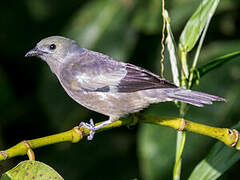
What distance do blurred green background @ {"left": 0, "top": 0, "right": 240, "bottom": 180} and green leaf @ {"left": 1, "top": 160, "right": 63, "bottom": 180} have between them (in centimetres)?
183

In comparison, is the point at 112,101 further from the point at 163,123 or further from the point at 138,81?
the point at 163,123

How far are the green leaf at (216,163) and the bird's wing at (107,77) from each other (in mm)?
798

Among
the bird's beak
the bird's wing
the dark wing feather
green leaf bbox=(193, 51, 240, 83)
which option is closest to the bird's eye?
the bird's beak

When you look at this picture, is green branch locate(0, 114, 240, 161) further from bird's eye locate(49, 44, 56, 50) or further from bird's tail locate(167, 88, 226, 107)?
bird's eye locate(49, 44, 56, 50)

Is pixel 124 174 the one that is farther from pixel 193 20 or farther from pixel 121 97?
pixel 193 20

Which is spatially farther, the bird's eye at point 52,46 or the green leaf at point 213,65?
the bird's eye at point 52,46

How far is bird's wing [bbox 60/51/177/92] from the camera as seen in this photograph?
12.8ft

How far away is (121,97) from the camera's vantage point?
4.00m

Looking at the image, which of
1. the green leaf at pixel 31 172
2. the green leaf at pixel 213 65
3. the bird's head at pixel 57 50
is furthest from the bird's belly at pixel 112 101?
the green leaf at pixel 31 172

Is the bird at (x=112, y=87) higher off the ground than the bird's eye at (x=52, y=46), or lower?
lower

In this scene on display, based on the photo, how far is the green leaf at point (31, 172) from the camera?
2.56m

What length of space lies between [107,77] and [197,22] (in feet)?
3.76

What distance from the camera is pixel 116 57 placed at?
16.8 ft

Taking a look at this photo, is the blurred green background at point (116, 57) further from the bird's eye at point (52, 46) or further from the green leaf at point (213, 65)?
the green leaf at point (213, 65)
